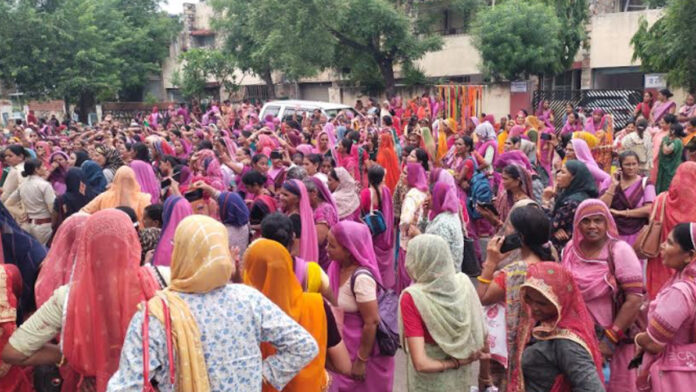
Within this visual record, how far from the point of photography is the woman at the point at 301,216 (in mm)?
4590

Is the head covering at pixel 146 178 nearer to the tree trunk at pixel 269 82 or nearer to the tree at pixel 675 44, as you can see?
the tree at pixel 675 44

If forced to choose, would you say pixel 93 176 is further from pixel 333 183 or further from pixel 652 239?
pixel 652 239

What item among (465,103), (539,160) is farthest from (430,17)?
(539,160)

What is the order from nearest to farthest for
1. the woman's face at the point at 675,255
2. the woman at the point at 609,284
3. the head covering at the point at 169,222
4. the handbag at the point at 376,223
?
the woman's face at the point at 675,255, the woman at the point at 609,284, the head covering at the point at 169,222, the handbag at the point at 376,223

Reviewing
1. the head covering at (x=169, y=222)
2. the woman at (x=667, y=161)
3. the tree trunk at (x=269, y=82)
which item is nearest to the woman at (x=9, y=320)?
the head covering at (x=169, y=222)

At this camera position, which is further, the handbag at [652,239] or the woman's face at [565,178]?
the woman's face at [565,178]

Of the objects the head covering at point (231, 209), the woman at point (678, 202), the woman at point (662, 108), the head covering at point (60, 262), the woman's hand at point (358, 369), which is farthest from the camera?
the woman at point (662, 108)

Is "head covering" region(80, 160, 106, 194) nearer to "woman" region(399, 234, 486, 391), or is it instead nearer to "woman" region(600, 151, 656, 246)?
"woman" region(399, 234, 486, 391)

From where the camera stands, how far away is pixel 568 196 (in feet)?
15.8

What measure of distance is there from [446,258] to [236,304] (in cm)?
112

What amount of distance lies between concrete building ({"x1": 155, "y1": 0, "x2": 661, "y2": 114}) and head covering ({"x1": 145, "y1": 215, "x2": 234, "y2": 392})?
20619 millimetres

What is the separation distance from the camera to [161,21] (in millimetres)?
33938

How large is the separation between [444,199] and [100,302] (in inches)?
133

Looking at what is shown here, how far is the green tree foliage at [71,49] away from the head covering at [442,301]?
2712 cm
